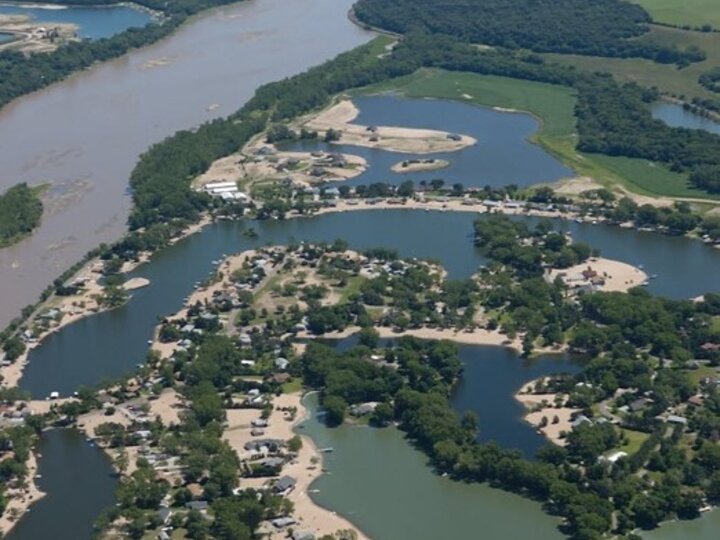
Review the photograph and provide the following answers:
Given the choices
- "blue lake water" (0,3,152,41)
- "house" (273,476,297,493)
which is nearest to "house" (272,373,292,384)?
"house" (273,476,297,493)

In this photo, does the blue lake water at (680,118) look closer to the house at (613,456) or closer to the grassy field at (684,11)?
the grassy field at (684,11)

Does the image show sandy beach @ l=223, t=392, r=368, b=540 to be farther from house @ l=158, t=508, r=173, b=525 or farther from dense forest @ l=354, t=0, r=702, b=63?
dense forest @ l=354, t=0, r=702, b=63

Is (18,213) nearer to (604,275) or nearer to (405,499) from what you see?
(604,275)

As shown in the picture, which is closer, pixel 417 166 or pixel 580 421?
pixel 580 421

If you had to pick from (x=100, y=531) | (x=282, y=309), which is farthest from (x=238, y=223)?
(x=100, y=531)

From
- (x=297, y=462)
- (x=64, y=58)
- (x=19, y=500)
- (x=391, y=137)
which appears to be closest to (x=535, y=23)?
(x=391, y=137)

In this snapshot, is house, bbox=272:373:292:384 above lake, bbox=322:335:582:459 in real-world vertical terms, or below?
above

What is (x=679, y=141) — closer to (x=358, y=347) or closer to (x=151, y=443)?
(x=358, y=347)
